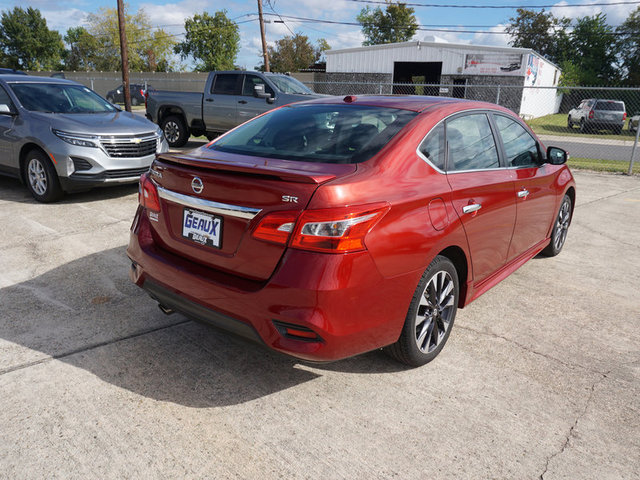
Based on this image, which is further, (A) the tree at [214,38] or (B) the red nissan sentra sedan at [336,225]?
(A) the tree at [214,38]

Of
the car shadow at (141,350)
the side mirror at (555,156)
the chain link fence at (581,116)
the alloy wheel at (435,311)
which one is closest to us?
the car shadow at (141,350)

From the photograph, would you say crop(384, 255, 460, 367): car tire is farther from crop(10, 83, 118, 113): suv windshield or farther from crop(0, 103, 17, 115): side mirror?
crop(0, 103, 17, 115): side mirror

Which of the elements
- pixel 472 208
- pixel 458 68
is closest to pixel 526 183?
pixel 472 208

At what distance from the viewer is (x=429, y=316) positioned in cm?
313

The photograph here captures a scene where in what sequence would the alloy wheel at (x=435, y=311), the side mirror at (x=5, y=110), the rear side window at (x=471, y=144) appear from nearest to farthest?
the alloy wheel at (x=435, y=311) → the rear side window at (x=471, y=144) → the side mirror at (x=5, y=110)

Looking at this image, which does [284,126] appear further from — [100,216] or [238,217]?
[100,216]

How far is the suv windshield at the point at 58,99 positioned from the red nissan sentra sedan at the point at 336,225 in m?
5.06

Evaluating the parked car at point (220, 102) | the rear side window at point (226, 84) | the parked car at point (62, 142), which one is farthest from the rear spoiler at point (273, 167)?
the rear side window at point (226, 84)

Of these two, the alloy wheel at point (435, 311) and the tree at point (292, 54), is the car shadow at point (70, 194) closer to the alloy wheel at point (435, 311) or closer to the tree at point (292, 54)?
the alloy wheel at point (435, 311)

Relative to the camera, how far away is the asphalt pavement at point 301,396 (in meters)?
2.36

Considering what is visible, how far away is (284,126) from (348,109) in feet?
1.50

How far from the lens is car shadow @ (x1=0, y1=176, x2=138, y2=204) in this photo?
720cm

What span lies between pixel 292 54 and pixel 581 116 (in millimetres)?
51389

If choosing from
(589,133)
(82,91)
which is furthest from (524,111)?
(82,91)
